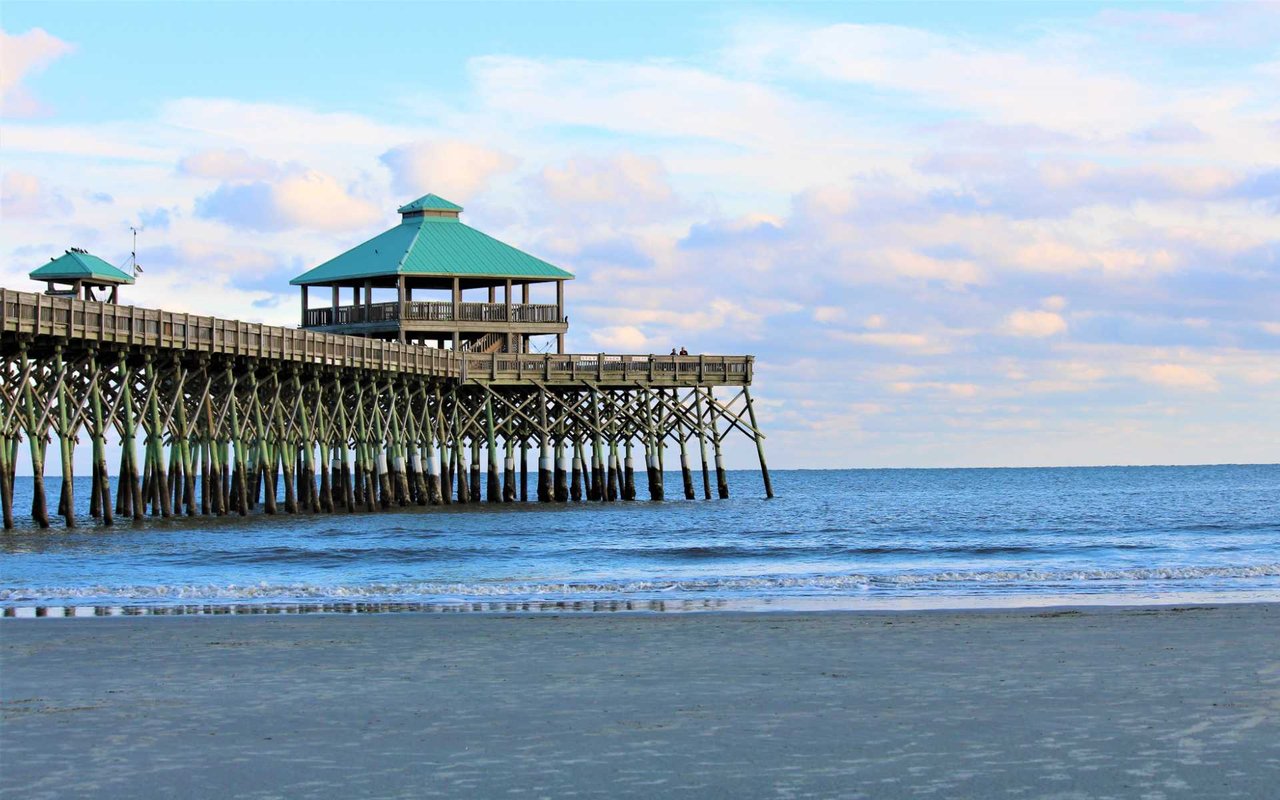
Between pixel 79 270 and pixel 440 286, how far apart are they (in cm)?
1571

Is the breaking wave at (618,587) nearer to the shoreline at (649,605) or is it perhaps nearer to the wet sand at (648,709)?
the shoreline at (649,605)

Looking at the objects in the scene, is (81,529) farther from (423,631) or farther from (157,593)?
(423,631)

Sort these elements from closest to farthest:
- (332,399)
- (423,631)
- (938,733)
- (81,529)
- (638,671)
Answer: (938,733)
(638,671)
(423,631)
(81,529)
(332,399)

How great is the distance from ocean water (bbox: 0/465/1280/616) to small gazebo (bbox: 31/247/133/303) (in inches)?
339

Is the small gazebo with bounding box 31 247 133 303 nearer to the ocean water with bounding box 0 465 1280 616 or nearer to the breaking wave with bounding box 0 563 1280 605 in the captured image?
the ocean water with bounding box 0 465 1280 616

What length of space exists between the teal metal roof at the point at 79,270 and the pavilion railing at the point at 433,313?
36.0 ft

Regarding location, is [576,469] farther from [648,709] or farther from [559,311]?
[648,709]

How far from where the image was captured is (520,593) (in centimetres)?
2367

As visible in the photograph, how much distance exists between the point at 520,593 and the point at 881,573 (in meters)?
7.50

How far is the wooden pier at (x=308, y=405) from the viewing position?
1395 inches

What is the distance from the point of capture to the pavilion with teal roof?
57.1m

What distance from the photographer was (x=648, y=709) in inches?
459

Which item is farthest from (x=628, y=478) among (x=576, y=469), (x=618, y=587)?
(x=618, y=587)

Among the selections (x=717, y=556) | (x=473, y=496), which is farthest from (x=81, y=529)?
(x=473, y=496)
